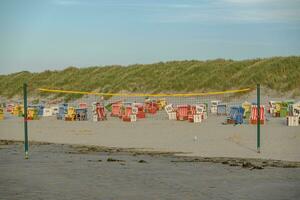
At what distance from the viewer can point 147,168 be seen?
11.3m

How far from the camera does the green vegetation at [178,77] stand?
139 feet

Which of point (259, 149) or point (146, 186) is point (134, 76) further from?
point (146, 186)

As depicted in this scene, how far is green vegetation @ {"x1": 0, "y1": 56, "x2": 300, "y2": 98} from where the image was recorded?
139 feet

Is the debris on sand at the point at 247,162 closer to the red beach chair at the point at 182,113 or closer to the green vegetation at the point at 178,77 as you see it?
the red beach chair at the point at 182,113

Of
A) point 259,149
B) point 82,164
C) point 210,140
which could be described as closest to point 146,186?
point 82,164

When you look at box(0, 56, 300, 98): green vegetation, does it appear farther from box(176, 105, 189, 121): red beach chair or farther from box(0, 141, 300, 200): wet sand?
box(0, 141, 300, 200): wet sand

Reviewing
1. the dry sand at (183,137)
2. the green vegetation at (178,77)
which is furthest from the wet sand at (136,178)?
the green vegetation at (178,77)

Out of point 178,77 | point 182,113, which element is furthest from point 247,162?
point 178,77

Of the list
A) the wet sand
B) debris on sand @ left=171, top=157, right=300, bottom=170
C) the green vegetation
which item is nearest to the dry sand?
debris on sand @ left=171, top=157, right=300, bottom=170

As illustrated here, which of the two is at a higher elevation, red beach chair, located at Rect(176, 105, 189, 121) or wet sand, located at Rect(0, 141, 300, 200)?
red beach chair, located at Rect(176, 105, 189, 121)

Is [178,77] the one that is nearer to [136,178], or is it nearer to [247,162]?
[247,162]

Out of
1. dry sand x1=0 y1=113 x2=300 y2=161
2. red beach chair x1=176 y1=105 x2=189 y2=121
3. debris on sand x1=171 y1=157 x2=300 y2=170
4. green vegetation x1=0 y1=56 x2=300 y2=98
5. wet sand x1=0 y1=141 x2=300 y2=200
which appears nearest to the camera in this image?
wet sand x1=0 y1=141 x2=300 y2=200

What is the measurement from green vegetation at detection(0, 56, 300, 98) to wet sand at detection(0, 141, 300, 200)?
25.7m

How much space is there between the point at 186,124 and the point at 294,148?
9.07 metres
